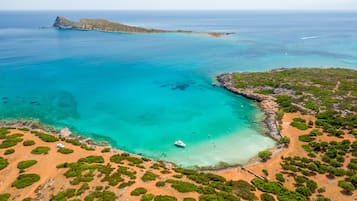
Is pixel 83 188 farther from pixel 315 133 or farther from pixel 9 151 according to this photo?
pixel 315 133

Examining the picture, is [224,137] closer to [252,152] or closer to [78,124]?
[252,152]

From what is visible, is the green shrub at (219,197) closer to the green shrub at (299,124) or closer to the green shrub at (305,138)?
the green shrub at (305,138)

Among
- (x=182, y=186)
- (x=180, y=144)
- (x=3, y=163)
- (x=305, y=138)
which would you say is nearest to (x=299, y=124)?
(x=305, y=138)

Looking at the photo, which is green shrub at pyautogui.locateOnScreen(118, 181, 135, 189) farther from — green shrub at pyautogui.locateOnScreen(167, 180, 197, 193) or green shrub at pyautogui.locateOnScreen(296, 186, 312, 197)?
green shrub at pyautogui.locateOnScreen(296, 186, 312, 197)

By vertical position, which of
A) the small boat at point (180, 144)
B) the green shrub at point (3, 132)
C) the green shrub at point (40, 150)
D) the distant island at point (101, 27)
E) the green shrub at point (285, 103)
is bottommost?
the small boat at point (180, 144)

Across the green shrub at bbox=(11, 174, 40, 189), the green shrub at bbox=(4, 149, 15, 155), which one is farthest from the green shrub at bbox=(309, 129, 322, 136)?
the green shrub at bbox=(4, 149, 15, 155)

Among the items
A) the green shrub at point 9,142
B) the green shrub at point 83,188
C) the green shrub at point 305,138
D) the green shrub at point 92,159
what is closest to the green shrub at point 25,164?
the green shrub at point 92,159
